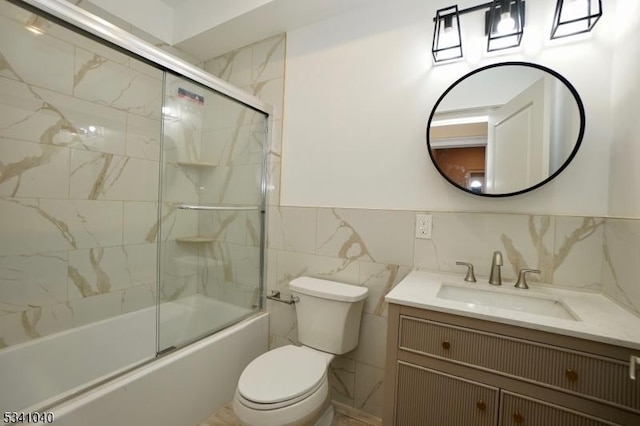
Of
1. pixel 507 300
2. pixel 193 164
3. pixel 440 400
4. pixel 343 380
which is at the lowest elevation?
pixel 343 380

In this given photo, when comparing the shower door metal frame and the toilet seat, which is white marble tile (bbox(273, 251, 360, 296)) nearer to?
the shower door metal frame

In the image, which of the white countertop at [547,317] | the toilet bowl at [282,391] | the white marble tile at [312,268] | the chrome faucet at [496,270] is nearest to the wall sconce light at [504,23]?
the chrome faucet at [496,270]

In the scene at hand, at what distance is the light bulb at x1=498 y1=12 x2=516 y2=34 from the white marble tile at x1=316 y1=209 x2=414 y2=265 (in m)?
0.97

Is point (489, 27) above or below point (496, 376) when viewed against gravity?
above

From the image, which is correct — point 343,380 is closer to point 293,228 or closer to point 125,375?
point 293,228

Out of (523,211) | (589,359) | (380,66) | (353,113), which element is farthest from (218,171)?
(589,359)

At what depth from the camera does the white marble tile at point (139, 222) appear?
1.87 metres

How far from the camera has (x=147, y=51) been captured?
1.30 m

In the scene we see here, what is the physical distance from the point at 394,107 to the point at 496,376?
133cm

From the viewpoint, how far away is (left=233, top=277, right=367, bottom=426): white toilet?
3.61 ft

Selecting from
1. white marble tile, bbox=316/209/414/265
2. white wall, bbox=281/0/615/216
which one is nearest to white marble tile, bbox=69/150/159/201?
white wall, bbox=281/0/615/216

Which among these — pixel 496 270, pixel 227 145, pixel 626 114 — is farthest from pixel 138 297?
pixel 626 114

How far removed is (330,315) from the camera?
4.92ft

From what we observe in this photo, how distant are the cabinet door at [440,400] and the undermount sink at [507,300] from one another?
11.6 inches
